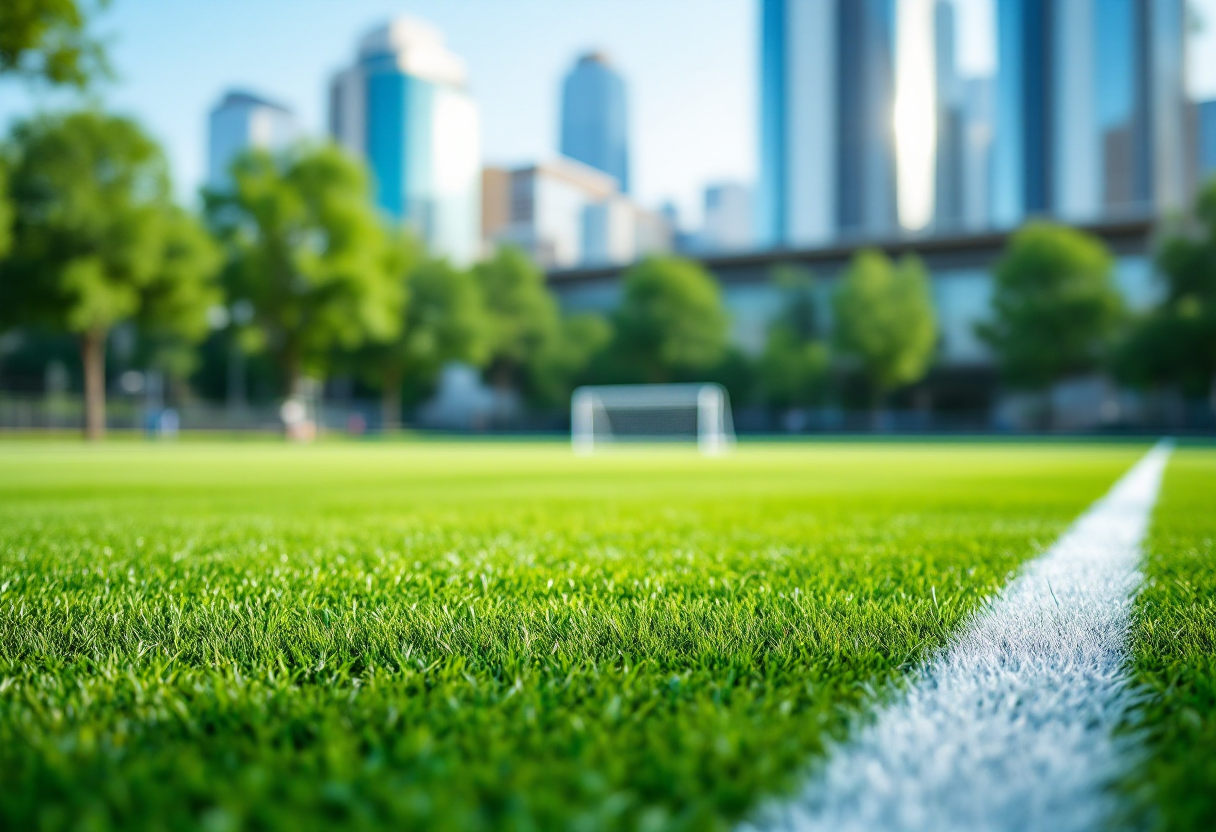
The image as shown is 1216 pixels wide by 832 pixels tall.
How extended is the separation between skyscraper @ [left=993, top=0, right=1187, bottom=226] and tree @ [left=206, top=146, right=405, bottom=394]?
7631cm

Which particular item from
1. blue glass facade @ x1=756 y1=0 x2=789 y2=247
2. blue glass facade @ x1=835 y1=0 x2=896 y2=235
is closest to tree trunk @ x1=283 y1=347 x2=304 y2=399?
blue glass facade @ x1=756 y1=0 x2=789 y2=247

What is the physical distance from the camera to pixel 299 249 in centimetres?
3522

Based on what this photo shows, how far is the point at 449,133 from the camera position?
12825cm

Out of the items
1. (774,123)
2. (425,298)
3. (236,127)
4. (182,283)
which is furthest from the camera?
(236,127)

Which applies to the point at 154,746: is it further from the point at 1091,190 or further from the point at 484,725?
the point at 1091,190

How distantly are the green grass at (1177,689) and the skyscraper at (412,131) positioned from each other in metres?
121

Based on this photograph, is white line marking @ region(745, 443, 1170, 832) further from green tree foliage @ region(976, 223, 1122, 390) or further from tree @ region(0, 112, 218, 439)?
green tree foliage @ region(976, 223, 1122, 390)

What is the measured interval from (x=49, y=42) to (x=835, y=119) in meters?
111

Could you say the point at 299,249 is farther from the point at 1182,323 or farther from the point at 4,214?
the point at 1182,323

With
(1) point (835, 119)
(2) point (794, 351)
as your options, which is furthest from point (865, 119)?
(2) point (794, 351)

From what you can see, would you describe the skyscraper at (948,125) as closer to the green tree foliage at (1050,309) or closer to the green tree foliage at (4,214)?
the green tree foliage at (1050,309)

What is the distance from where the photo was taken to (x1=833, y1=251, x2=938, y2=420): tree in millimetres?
42781

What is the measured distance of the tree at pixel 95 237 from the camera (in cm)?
2923

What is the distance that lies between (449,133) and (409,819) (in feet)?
446
